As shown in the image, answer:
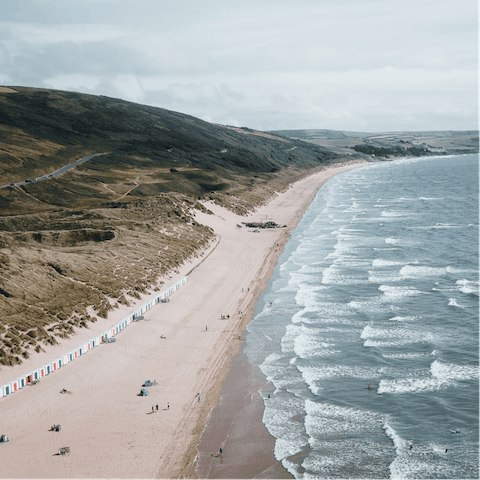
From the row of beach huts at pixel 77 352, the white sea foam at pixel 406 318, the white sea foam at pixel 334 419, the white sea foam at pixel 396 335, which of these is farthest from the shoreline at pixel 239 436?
the white sea foam at pixel 406 318

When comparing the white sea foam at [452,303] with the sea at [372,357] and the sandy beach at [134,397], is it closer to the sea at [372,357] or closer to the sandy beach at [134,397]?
the sea at [372,357]

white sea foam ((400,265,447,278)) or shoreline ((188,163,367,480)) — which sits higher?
white sea foam ((400,265,447,278))

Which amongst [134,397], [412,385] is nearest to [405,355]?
[412,385]

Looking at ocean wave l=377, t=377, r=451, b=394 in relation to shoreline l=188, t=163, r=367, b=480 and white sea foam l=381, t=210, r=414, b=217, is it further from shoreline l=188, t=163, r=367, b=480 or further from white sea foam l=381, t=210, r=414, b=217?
white sea foam l=381, t=210, r=414, b=217

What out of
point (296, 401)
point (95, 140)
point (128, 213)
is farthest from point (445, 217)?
point (95, 140)

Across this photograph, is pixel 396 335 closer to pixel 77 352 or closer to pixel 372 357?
pixel 372 357

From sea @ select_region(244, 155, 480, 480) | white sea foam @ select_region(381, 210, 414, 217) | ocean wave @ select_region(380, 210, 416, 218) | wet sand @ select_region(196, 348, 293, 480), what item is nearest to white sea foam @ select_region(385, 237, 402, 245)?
sea @ select_region(244, 155, 480, 480)

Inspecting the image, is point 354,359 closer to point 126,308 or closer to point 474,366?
point 474,366
